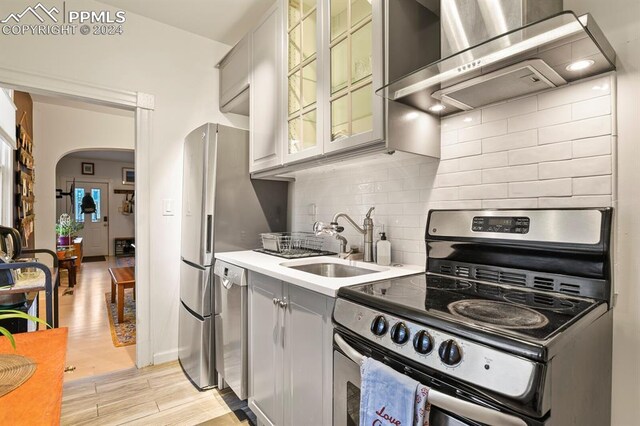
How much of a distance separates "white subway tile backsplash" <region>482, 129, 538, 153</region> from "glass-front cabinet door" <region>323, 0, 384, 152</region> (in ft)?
1.57

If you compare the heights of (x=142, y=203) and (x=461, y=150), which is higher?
(x=461, y=150)

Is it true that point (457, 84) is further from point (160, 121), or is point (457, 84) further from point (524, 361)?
point (160, 121)

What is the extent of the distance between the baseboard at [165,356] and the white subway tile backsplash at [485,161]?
254 cm

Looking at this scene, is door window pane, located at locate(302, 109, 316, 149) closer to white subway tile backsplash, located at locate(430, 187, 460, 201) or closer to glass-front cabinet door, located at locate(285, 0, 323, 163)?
glass-front cabinet door, located at locate(285, 0, 323, 163)

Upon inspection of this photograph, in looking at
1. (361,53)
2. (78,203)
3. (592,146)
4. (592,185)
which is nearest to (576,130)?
(592,146)

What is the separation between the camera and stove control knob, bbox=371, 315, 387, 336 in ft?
3.24

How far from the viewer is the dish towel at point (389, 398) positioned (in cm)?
83

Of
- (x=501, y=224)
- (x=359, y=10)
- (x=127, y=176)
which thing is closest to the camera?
(x=501, y=224)

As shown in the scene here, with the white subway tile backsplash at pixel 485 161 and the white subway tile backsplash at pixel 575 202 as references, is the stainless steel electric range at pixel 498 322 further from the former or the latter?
the white subway tile backsplash at pixel 485 161

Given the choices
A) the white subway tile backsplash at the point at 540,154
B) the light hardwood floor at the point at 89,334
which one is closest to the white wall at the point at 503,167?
the white subway tile backsplash at the point at 540,154

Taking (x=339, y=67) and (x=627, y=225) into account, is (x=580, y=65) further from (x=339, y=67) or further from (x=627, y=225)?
(x=339, y=67)

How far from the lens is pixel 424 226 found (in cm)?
165

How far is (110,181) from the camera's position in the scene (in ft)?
29.3

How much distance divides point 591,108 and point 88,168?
33.6 feet
